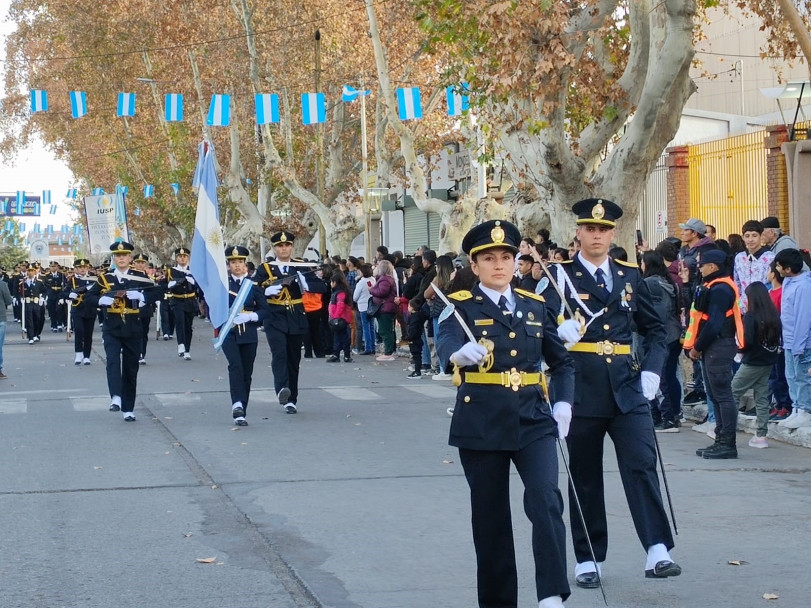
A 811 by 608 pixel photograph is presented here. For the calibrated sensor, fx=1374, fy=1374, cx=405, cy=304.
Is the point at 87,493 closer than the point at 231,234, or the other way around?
the point at 87,493

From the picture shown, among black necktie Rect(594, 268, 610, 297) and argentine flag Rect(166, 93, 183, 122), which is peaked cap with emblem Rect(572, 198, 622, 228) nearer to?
black necktie Rect(594, 268, 610, 297)

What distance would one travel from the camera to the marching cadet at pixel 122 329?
14.6 m

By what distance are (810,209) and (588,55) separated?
4.29 meters

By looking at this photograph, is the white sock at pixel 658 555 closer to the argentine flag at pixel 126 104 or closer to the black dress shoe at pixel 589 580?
the black dress shoe at pixel 589 580

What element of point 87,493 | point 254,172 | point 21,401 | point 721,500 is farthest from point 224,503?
point 254,172

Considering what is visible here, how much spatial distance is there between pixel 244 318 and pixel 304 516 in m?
5.40

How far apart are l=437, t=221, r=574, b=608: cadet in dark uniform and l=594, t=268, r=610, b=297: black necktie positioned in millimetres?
969

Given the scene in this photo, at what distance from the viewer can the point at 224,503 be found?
9539 mm

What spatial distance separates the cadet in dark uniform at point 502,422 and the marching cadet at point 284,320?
9073mm

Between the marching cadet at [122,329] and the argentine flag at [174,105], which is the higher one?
the argentine flag at [174,105]

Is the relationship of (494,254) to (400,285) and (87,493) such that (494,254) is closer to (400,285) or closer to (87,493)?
(87,493)

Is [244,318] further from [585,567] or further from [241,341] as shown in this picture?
[585,567]

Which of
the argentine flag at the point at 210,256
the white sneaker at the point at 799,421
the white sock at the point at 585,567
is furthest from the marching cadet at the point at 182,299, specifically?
the white sock at the point at 585,567

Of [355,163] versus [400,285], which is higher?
[355,163]
